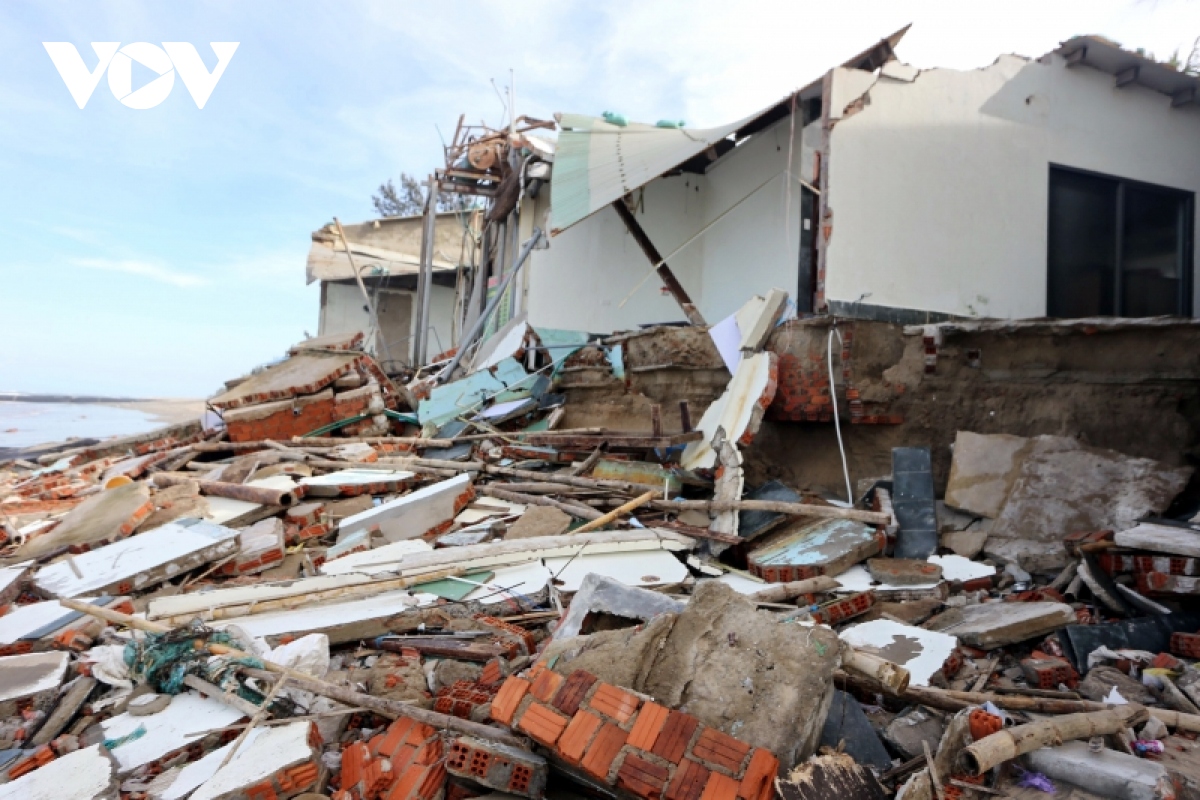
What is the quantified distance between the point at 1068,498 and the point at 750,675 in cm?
386

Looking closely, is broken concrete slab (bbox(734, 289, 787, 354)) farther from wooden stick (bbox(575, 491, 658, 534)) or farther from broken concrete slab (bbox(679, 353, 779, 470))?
wooden stick (bbox(575, 491, 658, 534))

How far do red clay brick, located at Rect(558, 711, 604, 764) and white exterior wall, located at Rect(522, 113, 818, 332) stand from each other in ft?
25.5

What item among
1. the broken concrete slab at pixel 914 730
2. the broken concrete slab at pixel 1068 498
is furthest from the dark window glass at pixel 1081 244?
the broken concrete slab at pixel 914 730

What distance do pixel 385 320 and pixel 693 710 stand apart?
18.4m

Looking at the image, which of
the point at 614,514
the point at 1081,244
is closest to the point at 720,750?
the point at 614,514

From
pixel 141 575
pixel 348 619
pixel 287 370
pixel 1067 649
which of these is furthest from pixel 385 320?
pixel 1067 649

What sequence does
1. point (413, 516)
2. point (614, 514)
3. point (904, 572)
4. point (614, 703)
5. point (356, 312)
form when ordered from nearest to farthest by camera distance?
point (614, 703) → point (904, 572) → point (614, 514) → point (413, 516) → point (356, 312)

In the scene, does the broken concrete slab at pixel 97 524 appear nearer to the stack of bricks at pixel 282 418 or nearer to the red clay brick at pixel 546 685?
→ the stack of bricks at pixel 282 418

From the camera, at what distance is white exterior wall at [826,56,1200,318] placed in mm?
7254

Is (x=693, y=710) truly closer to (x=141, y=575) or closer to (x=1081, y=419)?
(x=141, y=575)

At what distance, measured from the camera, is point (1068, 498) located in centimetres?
491

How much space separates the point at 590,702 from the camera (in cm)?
227

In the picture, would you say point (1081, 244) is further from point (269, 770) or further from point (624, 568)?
point (269, 770)

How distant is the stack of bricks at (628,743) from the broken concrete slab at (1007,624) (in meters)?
1.96
